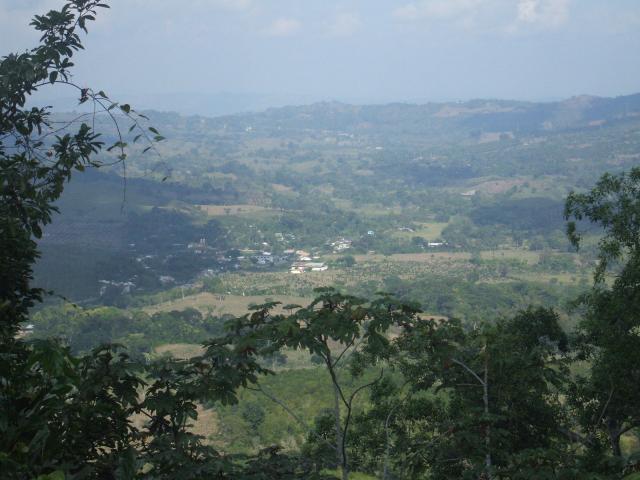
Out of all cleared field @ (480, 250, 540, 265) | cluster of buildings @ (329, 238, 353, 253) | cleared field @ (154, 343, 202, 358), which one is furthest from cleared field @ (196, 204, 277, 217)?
cleared field @ (154, 343, 202, 358)

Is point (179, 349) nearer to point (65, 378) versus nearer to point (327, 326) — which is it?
point (327, 326)

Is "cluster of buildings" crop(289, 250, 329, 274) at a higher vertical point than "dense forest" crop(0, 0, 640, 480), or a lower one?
lower

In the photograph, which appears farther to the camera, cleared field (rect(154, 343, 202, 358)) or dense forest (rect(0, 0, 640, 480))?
cleared field (rect(154, 343, 202, 358))

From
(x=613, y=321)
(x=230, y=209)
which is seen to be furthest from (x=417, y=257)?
(x=613, y=321)

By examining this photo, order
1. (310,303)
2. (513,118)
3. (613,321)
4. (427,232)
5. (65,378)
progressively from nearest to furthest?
1. (65,378)
2. (613,321)
3. (310,303)
4. (427,232)
5. (513,118)

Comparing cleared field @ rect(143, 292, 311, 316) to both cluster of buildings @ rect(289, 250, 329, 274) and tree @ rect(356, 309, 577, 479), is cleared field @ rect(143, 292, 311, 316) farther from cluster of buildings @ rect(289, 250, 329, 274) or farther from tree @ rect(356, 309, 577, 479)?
tree @ rect(356, 309, 577, 479)

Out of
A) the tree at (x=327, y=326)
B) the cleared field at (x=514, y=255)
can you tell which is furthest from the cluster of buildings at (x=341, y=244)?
the tree at (x=327, y=326)

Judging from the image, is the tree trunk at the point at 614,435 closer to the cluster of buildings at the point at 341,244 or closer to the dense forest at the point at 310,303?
the dense forest at the point at 310,303
